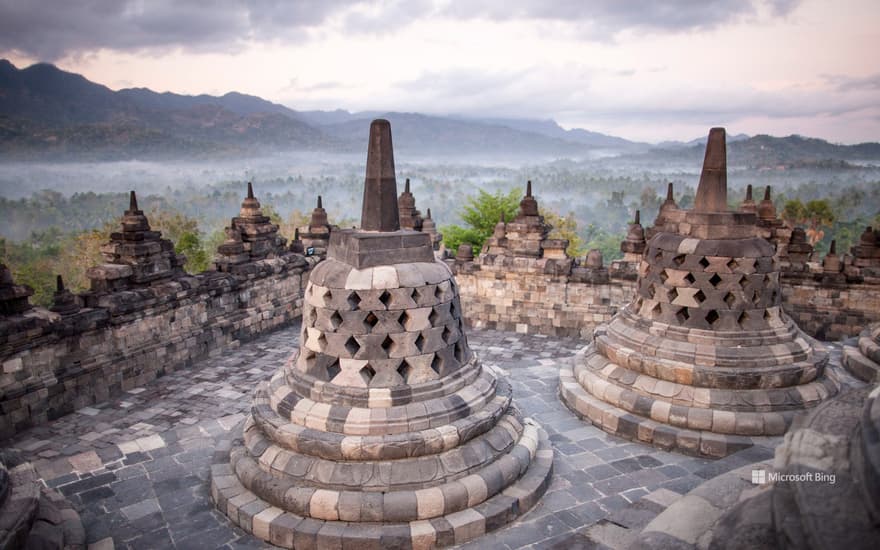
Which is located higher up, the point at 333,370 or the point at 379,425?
the point at 333,370

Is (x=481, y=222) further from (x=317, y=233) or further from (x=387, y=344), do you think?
(x=387, y=344)

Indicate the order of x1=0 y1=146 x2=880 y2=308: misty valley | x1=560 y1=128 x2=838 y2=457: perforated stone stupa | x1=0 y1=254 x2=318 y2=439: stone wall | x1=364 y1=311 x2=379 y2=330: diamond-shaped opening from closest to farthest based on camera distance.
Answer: x1=364 y1=311 x2=379 y2=330: diamond-shaped opening, x1=560 y1=128 x2=838 y2=457: perforated stone stupa, x1=0 y1=254 x2=318 y2=439: stone wall, x1=0 y1=146 x2=880 y2=308: misty valley

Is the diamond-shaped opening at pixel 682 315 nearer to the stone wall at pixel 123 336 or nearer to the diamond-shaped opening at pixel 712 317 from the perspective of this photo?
the diamond-shaped opening at pixel 712 317

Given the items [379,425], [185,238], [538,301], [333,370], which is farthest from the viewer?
[185,238]

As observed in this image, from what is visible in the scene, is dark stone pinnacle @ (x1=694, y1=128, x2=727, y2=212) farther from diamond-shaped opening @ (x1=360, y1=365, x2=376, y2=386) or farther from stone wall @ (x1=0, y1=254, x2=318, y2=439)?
stone wall @ (x1=0, y1=254, x2=318, y2=439)

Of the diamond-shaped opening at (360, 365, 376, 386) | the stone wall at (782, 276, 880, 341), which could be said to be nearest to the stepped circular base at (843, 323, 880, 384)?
the stone wall at (782, 276, 880, 341)

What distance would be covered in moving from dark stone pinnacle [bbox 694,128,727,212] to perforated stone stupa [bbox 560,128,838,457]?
0.6 inches

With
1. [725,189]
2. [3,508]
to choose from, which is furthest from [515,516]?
[725,189]

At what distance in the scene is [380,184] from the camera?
6.25m

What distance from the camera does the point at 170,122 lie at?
425 feet

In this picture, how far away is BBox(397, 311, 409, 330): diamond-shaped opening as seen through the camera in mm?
5848

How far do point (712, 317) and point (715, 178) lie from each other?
1953mm

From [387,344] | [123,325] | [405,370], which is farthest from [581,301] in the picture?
[123,325]

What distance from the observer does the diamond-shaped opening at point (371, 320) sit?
582 cm
